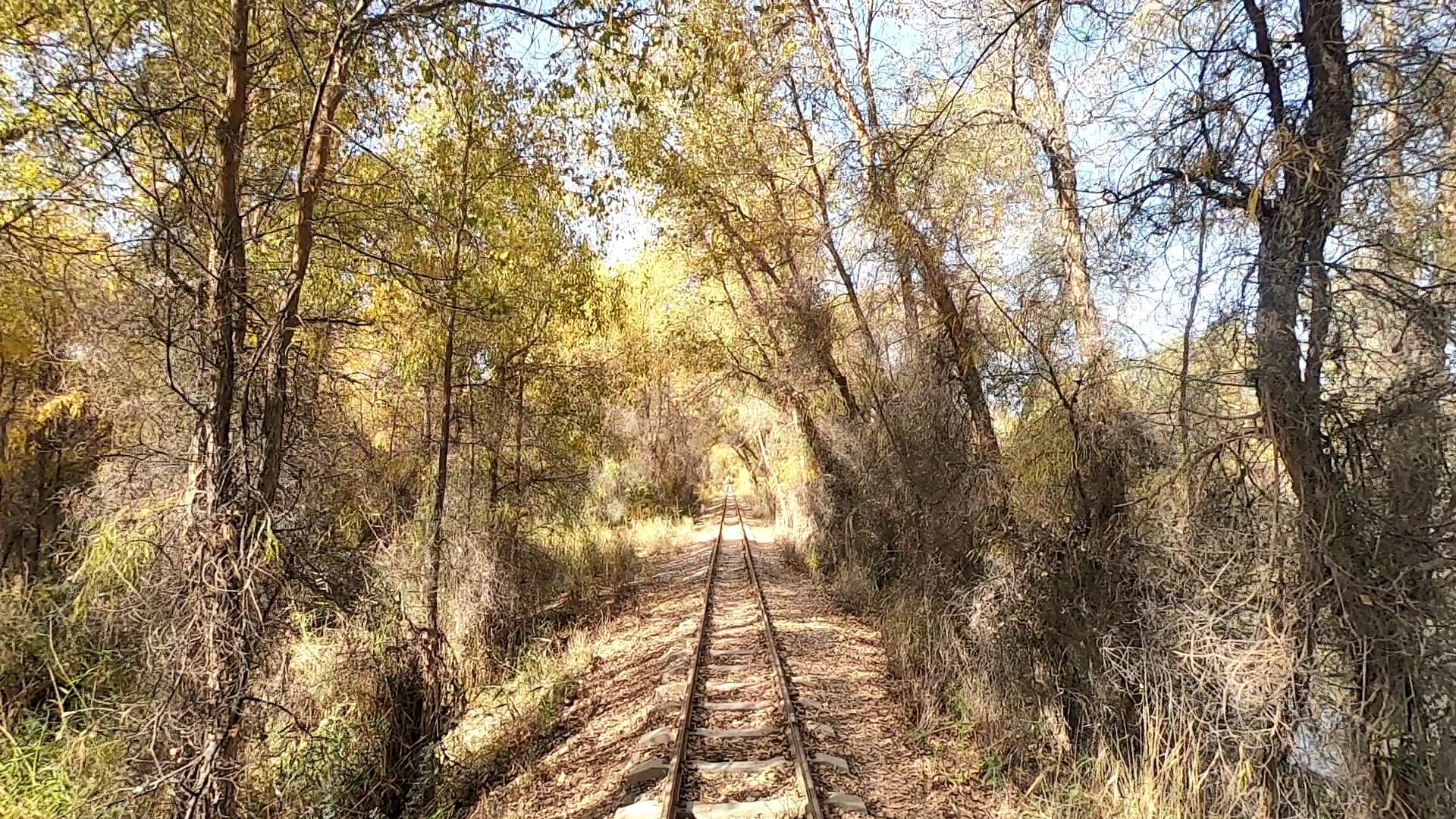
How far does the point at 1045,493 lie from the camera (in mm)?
6418

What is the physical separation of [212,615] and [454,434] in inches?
298

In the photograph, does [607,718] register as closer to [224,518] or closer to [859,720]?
[859,720]

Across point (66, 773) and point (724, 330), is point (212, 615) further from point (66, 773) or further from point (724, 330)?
point (724, 330)

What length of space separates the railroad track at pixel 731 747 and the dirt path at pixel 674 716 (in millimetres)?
166

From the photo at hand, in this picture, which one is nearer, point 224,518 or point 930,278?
point 224,518

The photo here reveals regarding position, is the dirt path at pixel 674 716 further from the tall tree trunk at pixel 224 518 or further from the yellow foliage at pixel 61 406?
the yellow foliage at pixel 61 406

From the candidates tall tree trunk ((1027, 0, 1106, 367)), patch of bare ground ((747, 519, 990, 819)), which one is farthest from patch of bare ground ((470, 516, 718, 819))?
tall tree trunk ((1027, 0, 1106, 367))

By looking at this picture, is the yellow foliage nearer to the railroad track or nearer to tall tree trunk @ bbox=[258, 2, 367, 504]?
tall tree trunk @ bbox=[258, 2, 367, 504]

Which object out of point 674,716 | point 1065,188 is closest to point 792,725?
point 674,716

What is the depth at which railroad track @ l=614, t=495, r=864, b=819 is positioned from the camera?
18.7ft

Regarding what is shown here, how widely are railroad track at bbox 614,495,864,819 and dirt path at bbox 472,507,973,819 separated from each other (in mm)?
166

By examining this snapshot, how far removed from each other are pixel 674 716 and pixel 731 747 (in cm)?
97

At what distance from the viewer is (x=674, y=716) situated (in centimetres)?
777

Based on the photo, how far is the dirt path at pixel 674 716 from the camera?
6.25m
